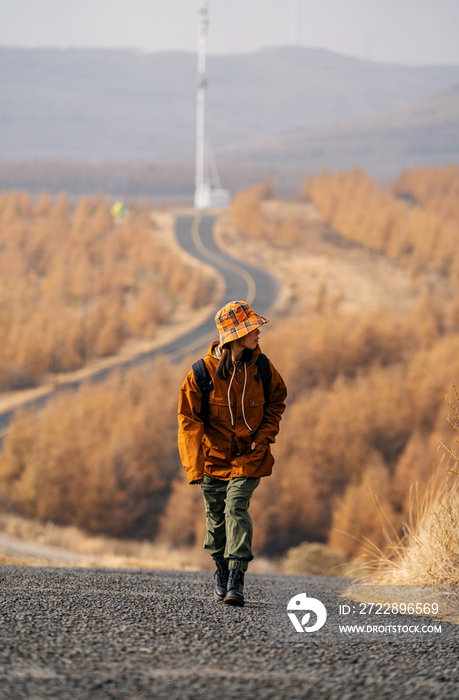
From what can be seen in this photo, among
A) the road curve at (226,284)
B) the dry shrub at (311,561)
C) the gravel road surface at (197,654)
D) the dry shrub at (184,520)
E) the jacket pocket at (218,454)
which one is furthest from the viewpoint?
the road curve at (226,284)

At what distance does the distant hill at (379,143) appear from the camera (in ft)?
505

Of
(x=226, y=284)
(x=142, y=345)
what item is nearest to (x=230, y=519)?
(x=142, y=345)

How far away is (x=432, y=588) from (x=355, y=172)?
100 meters

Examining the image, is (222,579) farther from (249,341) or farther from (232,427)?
(249,341)

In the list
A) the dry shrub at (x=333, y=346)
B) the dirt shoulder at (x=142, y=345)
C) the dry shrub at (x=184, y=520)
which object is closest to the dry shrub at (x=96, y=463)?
the dry shrub at (x=184, y=520)

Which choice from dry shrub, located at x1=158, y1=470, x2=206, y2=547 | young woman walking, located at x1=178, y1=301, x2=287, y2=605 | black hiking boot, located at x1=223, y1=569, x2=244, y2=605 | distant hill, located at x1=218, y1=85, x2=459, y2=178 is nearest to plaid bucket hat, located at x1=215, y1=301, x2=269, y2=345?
young woman walking, located at x1=178, y1=301, x2=287, y2=605

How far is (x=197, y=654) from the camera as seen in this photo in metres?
2.55

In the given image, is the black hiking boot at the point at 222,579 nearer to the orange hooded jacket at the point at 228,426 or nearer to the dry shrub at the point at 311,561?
the orange hooded jacket at the point at 228,426

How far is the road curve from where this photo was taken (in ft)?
153

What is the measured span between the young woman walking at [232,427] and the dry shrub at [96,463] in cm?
2539

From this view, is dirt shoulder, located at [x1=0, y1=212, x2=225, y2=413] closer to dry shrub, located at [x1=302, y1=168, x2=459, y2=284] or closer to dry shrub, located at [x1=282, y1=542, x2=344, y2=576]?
dry shrub, located at [x1=302, y1=168, x2=459, y2=284]

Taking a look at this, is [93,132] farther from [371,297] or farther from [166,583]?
[166,583]

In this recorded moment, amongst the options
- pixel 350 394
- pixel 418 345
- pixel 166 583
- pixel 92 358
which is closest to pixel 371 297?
pixel 418 345

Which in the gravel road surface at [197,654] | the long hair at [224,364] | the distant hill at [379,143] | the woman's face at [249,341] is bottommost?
the gravel road surface at [197,654]
